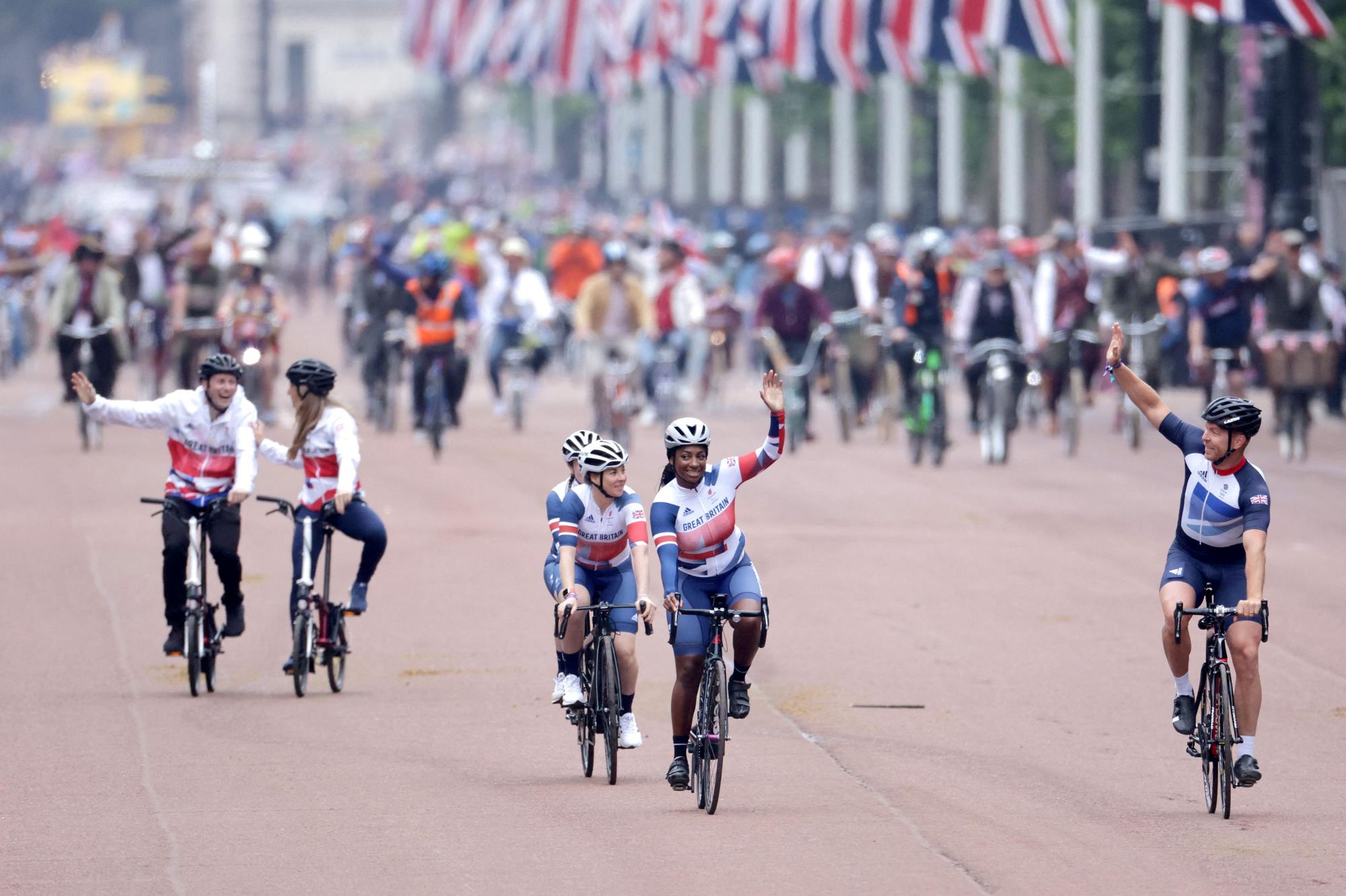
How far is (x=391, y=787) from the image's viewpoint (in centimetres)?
1030

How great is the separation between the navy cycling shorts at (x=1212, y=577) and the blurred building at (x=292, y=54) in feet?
402

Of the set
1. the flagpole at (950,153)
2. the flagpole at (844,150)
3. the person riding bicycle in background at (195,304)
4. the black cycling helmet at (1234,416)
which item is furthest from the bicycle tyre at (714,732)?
the flagpole at (844,150)

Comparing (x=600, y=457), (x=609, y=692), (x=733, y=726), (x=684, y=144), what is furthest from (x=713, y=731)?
(x=684, y=144)

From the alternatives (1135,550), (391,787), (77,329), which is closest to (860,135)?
(77,329)

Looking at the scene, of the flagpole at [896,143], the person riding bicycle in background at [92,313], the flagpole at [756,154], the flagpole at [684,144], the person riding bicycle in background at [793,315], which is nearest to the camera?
the person riding bicycle in background at [92,313]

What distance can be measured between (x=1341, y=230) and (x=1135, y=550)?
1372 centimetres

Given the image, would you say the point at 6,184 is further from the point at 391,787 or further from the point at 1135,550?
the point at 391,787

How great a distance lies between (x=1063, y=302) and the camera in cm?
2422

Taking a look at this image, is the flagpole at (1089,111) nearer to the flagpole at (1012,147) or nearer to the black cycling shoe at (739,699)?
the flagpole at (1012,147)

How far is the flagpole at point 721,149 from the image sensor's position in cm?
6656

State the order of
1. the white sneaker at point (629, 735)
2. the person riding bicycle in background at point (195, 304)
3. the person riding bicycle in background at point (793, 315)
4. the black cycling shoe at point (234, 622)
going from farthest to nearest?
the person riding bicycle in background at point (195, 304)
the person riding bicycle in background at point (793, 315)
the black cycling shoe at point (234, 622)
the white sneaker at point (629, 735)

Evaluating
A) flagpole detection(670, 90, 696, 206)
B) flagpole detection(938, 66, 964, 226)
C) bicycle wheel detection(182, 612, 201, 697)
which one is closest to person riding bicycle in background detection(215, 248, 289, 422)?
bicycle wheel detection(182, 612, 201, 697)

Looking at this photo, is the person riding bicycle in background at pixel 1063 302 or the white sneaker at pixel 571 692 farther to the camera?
the person riding bicycle in background at pixel 1063 302

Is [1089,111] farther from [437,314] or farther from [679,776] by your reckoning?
[679,776]
